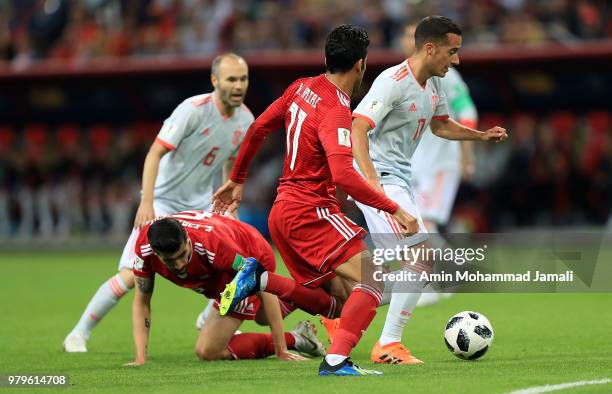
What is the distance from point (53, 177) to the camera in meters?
24.8

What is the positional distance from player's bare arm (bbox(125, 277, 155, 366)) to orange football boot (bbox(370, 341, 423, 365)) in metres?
1.55

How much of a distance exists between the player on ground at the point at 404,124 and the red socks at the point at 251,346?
892mm

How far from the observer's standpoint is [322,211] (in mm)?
7070

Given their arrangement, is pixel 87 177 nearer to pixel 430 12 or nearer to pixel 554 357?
pixel 430 12

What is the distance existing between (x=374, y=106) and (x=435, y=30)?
0.71m

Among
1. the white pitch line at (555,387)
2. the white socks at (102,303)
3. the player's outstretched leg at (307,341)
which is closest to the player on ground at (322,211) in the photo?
the player's outstretched leg at (307,341)

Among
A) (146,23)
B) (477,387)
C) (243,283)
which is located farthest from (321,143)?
(146,23)

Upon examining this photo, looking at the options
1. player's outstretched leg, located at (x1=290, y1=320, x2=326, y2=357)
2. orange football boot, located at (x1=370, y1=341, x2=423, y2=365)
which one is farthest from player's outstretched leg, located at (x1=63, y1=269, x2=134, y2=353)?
orange football boot, located at (x1=370, y1=341, x2=423, y2=365)

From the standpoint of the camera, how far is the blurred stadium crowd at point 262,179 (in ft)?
65.1

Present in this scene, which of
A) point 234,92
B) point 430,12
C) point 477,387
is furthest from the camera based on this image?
point 430,12

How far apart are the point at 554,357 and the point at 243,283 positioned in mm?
2191

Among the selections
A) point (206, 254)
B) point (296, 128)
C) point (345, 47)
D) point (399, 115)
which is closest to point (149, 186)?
point (206, 254)

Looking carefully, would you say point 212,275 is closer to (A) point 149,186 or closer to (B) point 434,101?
(A) point 149,186

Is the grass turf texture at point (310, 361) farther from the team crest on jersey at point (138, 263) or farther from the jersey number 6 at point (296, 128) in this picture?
the jersey number 6 at point (296, 128)
